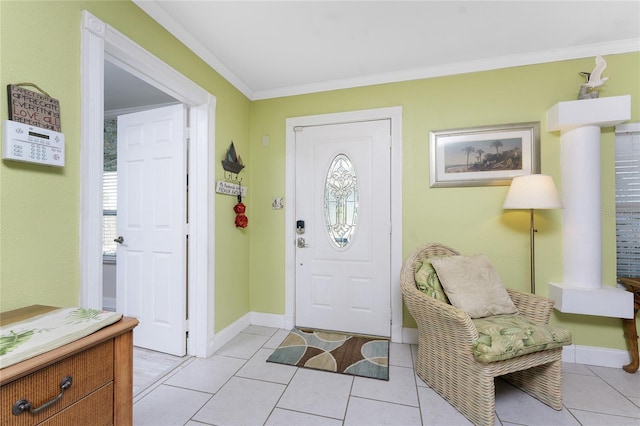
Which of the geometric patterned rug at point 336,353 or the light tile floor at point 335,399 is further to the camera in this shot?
the geometric patterned rug at point 336,353

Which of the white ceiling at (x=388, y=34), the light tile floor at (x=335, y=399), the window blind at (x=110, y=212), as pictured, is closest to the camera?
the light tile floor at (x=335, y=399)

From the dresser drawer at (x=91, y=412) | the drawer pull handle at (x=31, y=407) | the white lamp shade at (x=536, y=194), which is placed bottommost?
the dresser drawer at (x=91, y=412)

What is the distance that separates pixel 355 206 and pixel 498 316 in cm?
145

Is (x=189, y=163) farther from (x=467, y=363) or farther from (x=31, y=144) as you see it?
(x=467, y=363)

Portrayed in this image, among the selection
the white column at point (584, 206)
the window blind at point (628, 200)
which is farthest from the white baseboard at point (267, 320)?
the window blind at point (628, 200)

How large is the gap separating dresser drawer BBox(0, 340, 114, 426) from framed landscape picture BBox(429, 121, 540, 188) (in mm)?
2496

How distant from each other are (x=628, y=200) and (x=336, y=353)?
263 centimetres

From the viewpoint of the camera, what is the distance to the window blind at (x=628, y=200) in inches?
84.3

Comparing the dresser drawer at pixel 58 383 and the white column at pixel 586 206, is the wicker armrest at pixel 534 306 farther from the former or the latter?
the dresser drawer at pixel 58 383

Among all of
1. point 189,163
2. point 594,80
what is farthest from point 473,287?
point 189,163

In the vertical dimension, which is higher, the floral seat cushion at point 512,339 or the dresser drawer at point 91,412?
the dresser drawer at point 91,412

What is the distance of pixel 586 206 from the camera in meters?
2.09

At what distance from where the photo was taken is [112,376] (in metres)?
0.94

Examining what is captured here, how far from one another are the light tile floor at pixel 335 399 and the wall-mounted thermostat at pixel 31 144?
1.50 meters
